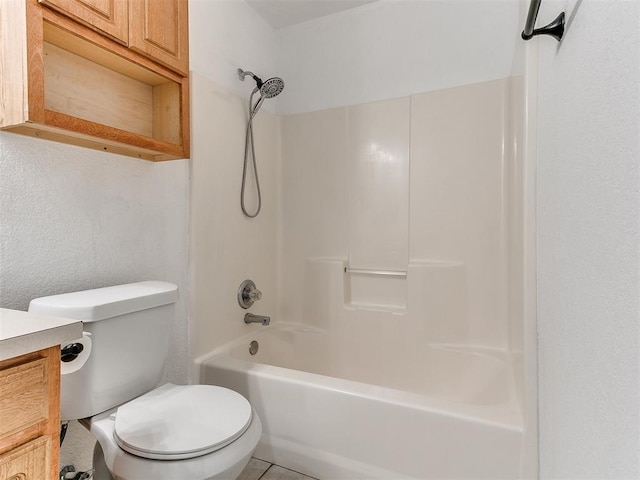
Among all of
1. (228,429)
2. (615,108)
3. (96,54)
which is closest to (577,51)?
(615,108)

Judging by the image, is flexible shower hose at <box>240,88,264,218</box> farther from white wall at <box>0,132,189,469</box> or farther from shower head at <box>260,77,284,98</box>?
white wall at <box>0,132,189,469</box>

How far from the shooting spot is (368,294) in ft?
7.05

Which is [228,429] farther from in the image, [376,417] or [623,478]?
[623,478]

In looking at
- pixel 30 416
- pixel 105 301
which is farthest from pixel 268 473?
pixel 30 416

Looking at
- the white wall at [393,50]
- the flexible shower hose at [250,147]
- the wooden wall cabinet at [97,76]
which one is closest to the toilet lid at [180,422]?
the wooden wall cabinet at [97,76]

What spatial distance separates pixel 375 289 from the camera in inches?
83.8

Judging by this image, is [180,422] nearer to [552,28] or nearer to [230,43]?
[552,28]

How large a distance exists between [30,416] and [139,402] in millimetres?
576

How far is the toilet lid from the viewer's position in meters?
0.95

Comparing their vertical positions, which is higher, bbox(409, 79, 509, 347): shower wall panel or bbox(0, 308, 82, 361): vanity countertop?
bbox(409, 79, 509, 347): shower wall panel

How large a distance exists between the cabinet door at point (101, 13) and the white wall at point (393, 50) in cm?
127

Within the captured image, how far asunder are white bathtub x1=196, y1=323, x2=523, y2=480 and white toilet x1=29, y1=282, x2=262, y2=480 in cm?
36

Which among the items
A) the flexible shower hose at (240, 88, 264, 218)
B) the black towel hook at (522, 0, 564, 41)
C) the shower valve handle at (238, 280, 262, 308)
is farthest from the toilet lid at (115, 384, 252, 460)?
the black towel hook at (522, 0, 564, 41)

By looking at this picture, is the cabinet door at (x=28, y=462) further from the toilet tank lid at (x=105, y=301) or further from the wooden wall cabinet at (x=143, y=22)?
the wooden wall cabinet at (x=143, y=22)
